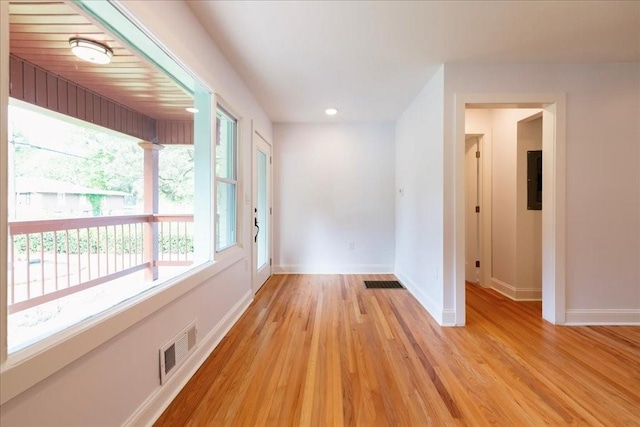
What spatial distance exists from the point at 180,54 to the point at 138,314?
154 cm

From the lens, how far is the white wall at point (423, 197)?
2645mm

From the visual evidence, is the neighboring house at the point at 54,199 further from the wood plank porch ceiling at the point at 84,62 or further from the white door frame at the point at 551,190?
the white door frame at the point at 551,190

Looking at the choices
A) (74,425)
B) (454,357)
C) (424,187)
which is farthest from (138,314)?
(424,187)

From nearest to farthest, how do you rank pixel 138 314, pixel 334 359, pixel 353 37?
pixel 138 314 → pixel 334 359 → pixel 353 37

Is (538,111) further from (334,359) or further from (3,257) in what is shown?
(3,257)

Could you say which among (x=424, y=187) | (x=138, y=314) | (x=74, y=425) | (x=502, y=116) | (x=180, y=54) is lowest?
(x=74, y=425)

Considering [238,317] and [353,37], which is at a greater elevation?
[353,37]

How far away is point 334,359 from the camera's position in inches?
76.7

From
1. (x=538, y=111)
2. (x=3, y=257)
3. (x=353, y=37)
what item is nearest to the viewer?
(x=3, y=257)

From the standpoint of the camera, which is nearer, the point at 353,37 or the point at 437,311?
the point at 353,37

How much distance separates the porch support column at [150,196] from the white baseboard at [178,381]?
2.08 metres

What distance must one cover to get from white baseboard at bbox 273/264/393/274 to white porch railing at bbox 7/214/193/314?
5.27 ft

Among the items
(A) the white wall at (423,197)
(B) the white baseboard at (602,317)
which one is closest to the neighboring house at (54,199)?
(A) the white wall at (423,197)

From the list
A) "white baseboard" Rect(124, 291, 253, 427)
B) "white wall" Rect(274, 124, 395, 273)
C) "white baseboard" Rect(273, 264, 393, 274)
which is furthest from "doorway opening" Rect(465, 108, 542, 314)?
"white baseboard" Rect(124, 291, 253, 427)
